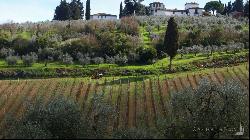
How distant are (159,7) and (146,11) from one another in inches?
504

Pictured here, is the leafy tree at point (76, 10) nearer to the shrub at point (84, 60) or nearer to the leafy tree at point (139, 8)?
the leafy tree at point (139, 8)

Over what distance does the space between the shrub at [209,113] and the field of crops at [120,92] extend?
31.1 feet

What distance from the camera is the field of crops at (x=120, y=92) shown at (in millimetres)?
55319

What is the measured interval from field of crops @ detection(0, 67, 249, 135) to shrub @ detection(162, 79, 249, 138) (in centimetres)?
949

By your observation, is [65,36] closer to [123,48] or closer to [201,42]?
[123,48]

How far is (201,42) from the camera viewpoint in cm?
9769

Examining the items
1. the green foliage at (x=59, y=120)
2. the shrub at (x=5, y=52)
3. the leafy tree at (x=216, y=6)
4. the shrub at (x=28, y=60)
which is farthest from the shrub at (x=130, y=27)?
the green foliage at (x=59, y=120)

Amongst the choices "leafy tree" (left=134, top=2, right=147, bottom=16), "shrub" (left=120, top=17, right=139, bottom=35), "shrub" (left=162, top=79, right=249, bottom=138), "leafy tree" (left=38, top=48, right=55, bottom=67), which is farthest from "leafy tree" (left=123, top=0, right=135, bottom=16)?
"shrub" (left=162, top=79, right=249, bottom=138)

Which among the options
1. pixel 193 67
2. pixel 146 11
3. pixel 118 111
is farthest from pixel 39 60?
pixel 146 11

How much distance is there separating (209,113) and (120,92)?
25710 millimetres

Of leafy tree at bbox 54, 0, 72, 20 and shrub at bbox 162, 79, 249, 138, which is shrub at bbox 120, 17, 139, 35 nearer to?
leafy tree at bbox 54, 0, 72, 20

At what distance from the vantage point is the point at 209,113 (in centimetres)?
3831

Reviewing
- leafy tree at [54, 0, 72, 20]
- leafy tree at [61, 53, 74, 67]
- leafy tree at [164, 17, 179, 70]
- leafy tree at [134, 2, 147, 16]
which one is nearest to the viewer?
leafy tree at [164, 17, 179, 70]

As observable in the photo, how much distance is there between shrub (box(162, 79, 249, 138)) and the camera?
37125 mm
